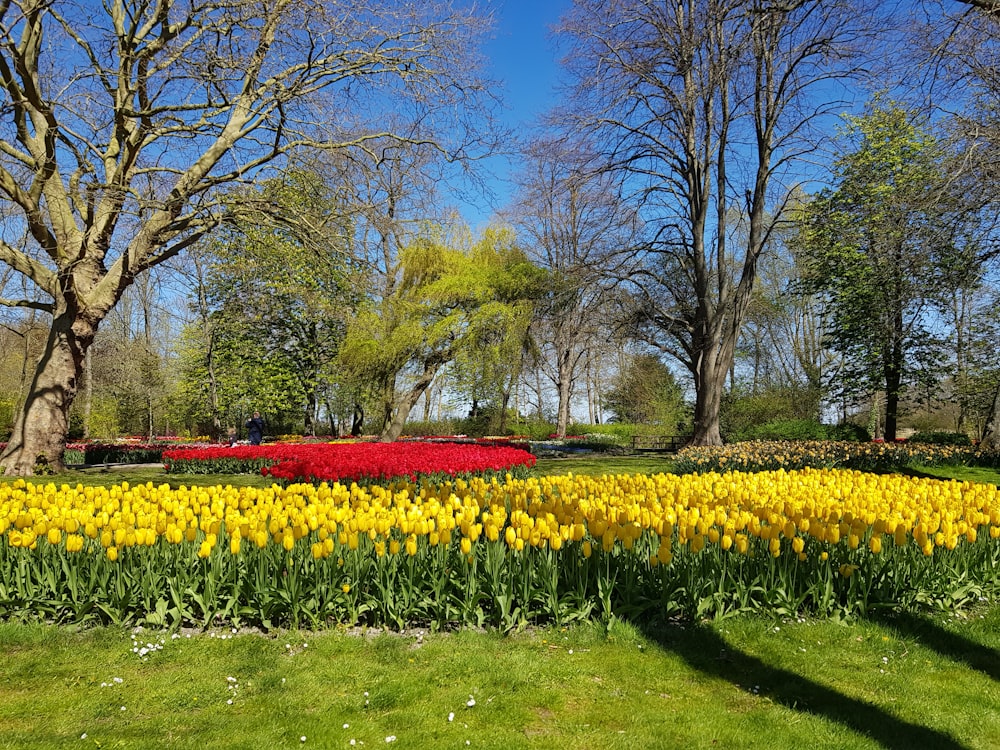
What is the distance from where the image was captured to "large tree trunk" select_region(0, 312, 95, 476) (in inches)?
393

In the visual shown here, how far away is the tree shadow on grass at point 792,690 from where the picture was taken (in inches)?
101

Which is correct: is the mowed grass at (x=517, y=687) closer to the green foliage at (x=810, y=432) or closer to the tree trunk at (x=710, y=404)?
the tree trunk at (x=710, y=404)

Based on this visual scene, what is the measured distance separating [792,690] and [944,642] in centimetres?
132

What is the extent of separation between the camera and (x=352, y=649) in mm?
3316

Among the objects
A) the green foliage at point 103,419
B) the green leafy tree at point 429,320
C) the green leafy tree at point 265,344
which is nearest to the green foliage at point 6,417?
the green foliage at point 103,419

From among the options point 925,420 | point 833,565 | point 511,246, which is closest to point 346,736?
point 833,565

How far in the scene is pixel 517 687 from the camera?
293 centimetres

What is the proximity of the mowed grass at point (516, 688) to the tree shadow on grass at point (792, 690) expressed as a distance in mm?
10

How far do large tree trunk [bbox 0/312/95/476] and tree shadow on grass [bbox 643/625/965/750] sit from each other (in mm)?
10283

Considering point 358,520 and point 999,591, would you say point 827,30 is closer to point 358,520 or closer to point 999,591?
point 999,591

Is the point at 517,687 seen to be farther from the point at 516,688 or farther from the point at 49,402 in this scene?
the point at 49,402

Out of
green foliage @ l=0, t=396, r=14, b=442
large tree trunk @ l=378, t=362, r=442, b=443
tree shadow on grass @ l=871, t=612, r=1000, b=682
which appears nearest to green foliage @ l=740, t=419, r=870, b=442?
large tree trunk @ l=378, t=362, r=442, b=443

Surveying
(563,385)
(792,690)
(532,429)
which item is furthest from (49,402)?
(532,429)

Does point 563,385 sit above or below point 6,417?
above
